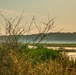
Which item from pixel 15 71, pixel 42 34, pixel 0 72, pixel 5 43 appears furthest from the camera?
pixel 5 43

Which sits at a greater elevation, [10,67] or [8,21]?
[8,21]

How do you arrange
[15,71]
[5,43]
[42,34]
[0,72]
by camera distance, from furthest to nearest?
[5,43] < [42,34] < [0,72] < [15,71]

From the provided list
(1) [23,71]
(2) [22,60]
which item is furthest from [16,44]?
(1) [23,71]

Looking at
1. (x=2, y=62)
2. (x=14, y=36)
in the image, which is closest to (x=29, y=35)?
(x=14, y=36)

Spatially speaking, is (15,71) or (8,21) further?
(8,21)

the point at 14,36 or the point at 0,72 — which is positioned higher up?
the point at 14,36

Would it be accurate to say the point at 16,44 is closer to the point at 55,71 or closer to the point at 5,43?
the point at 5,43

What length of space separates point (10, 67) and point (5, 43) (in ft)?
4.42

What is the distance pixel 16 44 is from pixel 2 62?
60cm

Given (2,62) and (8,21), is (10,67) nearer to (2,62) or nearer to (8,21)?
(2,62)

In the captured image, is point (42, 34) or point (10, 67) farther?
point (42, 34)

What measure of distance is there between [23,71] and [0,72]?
2.26 feet

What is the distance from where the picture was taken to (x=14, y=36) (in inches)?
310

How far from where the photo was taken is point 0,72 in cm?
696
